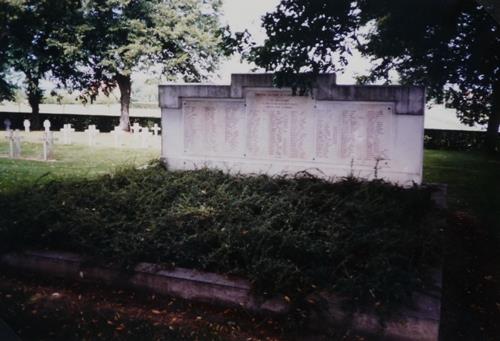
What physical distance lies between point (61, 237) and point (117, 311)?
1.43 metres

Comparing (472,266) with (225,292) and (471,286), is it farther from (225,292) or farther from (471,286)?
(225,292)

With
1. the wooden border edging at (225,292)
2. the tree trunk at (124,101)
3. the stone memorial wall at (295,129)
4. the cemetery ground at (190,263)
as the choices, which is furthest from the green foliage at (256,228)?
the tree trunk at (124,101)

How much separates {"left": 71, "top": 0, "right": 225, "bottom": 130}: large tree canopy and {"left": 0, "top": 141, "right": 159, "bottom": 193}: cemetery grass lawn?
1132 cm

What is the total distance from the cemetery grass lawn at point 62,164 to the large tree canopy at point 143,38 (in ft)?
37.1

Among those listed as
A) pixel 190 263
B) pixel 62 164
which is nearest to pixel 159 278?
pixel 190 263

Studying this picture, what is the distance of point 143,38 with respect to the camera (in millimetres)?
27734

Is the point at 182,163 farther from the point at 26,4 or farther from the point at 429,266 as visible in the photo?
the point at 26,4

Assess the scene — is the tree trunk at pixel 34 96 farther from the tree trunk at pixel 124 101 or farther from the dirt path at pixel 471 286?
the dirt path at pixel 471 286

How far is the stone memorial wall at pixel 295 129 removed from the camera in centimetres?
691

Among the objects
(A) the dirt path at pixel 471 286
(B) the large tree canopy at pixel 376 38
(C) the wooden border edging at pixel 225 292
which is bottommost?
(A) the dirt path at pixel 471 286

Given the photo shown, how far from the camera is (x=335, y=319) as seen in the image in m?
3.79

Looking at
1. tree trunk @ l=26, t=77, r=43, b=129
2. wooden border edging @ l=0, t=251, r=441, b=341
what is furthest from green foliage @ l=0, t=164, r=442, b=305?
tree trunk @ l=26, t=77, r=43, b=129

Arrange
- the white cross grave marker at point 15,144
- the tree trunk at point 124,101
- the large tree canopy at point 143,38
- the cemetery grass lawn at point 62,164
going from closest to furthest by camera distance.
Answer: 1. the cemetery grass lawn at point 62,164
2. the white cross grave marker at point 15,144
3. the large tree canopy at point 143,38
4. the tree trunk at point 124,101

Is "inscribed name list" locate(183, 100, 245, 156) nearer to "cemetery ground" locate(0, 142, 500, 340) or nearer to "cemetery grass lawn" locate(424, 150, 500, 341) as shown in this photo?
"cemetery ground" locate(0, 142, 500, 340)
